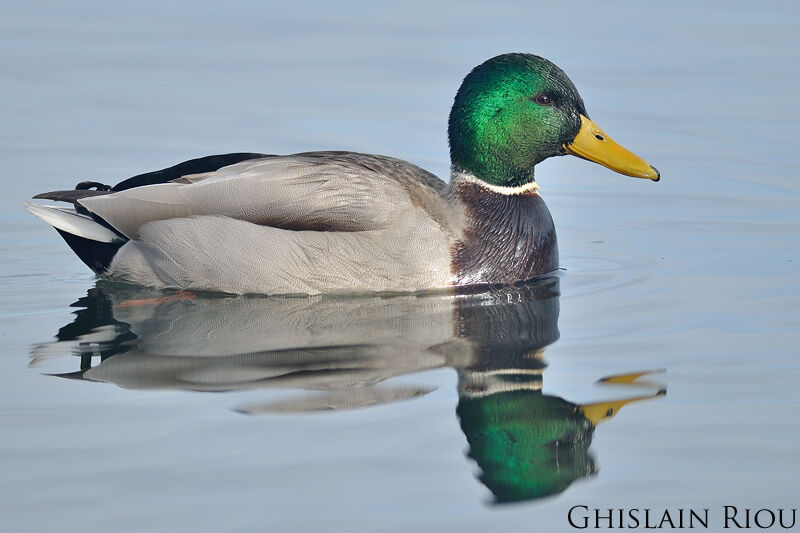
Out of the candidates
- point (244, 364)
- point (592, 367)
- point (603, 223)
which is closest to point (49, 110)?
point (603, 223)

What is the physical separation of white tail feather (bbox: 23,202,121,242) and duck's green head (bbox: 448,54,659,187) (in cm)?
246

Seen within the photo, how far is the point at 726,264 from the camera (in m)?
10.2

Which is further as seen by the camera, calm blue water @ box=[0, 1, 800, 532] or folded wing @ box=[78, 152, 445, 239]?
folded wing @ box=[78, 152, 445, 239]

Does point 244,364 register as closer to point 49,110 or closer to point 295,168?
point 295,168

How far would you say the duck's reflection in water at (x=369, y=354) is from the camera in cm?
696

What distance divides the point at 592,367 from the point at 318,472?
211 cm

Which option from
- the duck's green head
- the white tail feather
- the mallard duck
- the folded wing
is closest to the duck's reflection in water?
the mallard duck

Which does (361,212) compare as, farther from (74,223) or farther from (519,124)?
(74,223)

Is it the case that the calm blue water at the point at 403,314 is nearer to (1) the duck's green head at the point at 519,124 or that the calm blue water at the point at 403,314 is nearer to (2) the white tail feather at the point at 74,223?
(2) the white tail feather at the point at 74,223

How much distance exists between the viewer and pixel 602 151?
999 cm

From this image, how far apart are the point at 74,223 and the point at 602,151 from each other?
3665 mm

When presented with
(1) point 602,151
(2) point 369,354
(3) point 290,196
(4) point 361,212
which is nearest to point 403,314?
(4) point 361,212

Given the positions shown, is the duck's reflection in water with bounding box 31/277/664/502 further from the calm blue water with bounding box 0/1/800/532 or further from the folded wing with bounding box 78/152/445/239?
the folded wing with bounding box 78/152/445/239

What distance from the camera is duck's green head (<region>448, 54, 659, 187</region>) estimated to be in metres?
9.80
